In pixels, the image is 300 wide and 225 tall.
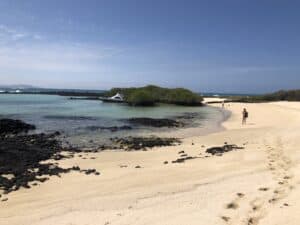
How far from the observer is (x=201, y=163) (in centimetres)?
1207

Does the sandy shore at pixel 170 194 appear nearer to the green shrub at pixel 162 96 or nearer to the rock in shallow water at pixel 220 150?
the rock in shallow water at pixel 220 150

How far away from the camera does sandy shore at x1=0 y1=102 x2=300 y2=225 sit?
6.64 m

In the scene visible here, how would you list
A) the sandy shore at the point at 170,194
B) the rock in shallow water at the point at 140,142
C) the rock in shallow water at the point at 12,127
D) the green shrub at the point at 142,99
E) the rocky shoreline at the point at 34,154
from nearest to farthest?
the sandy shore at the point at 170,194
the rocky shoreline at the point at 34,154
the rock in shallow water at the point at 140,142
the rock in shallow water at the point at 12,127
the green shrub at the point at 142,99

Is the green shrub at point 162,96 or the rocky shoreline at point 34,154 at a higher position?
the green shrub at point 162,96

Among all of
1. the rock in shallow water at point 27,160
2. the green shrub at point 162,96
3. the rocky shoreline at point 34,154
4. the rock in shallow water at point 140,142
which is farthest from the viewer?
the green shrub at point 162,96

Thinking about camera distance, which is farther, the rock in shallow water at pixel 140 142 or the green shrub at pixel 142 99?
the green shrub at pixel 142 99

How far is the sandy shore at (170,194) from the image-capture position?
664 cm

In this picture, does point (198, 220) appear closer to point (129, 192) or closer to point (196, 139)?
point (129, 192)

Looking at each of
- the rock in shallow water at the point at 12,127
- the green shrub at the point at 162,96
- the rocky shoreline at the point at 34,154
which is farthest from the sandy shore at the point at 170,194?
the green shrub at the point at 162,96

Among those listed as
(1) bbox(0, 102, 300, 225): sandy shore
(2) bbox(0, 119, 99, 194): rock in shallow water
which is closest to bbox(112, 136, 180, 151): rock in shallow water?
(2) bbox(0, 119, 99, 194): rock in shallow water

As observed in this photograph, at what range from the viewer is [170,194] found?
8.22 meters

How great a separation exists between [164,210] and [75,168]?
5626mm

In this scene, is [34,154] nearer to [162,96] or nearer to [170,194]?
[170,194]

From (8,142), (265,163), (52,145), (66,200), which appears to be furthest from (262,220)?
(8,142)
